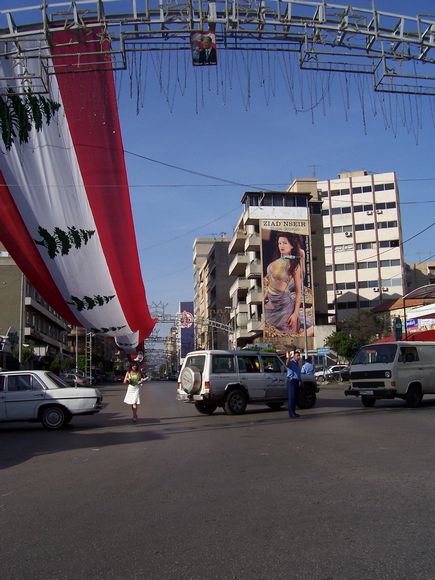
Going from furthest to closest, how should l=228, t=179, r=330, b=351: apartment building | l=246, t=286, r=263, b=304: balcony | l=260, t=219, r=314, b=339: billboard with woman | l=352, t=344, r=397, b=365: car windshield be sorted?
l=246, t=286, r=263, b=304: balcony, l=228, t=179, r=330, b=351: apartment building, l=260, t=219, r=314, b=339: billboard with woman, l=352, t=344, r=397, b=365: car windshield

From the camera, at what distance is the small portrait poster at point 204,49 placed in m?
11.9

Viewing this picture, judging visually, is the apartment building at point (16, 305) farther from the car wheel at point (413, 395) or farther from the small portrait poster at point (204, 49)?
the small portrait poster at point (204, 49)

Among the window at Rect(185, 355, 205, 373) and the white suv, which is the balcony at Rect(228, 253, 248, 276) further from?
the window at Rect(185, 355, 205, 373)

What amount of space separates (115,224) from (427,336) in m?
24.6

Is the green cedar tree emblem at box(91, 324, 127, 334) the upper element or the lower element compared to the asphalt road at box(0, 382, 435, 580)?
upper

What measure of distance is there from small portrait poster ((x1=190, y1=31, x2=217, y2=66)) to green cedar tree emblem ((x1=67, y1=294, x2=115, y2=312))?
33.1 ft

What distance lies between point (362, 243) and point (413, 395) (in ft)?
239

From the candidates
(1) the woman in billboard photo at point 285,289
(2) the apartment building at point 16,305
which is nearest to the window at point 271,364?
(2) the apartment building at point 16,305

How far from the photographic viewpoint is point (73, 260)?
17.6 meters

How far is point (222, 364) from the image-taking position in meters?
17.5

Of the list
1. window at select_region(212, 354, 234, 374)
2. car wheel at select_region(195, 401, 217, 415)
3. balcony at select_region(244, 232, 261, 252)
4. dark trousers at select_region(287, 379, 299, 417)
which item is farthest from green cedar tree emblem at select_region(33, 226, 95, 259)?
balcony at select_region(244, 232, 261, 252)

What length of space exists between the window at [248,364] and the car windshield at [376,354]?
3.57 m

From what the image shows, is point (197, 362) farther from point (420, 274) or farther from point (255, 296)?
point (420, 274)

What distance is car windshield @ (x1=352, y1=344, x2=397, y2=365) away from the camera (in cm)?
1825
